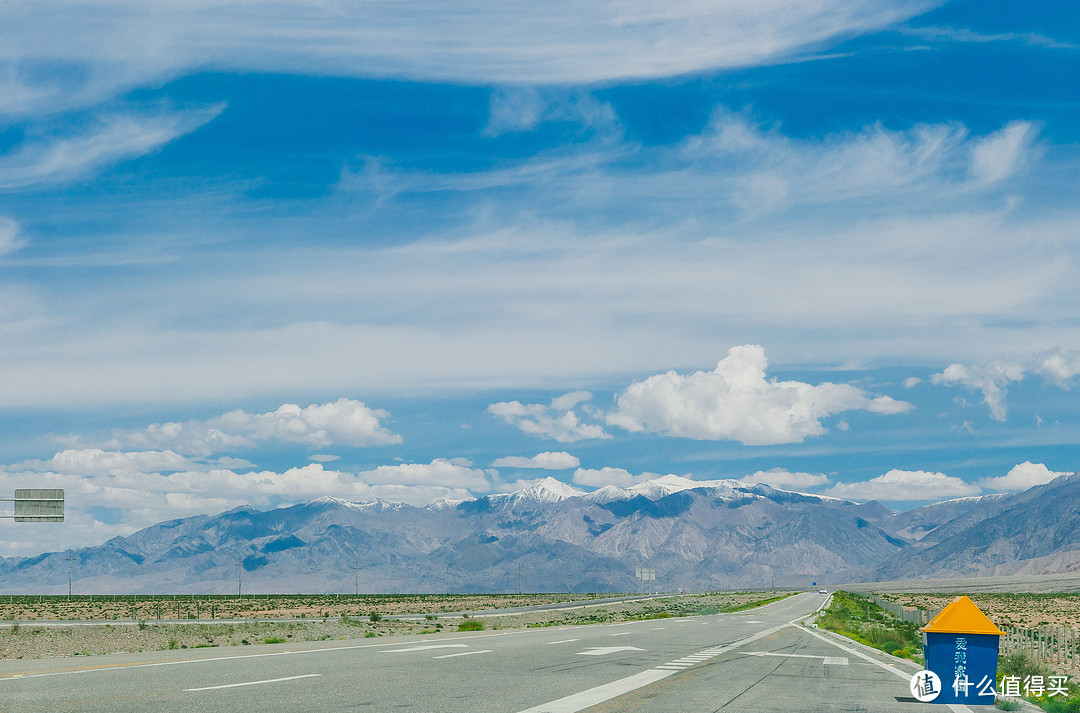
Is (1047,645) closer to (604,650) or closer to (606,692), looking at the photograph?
(604,650)

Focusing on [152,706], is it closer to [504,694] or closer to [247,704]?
[247,704]

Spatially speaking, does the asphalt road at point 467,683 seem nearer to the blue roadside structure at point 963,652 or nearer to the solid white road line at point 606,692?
the solid white road line at point 606,692

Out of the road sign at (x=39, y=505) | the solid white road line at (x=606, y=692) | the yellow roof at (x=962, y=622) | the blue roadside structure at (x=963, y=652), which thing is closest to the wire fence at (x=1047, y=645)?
the blue roadside structure at (x=963, y=652)

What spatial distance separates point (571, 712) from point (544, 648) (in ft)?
43.5

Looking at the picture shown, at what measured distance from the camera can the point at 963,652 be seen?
38.8ft

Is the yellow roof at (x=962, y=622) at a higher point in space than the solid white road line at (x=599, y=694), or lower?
higher

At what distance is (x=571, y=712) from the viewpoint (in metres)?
12.0

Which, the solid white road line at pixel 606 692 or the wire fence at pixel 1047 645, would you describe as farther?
the wire fence at pixel 1047 645

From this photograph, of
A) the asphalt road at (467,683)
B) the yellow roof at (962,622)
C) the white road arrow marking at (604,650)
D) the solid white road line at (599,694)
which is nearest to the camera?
the yellow roof at (962,622)

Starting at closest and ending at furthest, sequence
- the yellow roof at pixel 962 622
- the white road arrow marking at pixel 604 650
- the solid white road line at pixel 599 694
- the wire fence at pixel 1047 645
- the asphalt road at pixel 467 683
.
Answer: the yellow roof at pixel 962 622 → the solid white road line at pixel 599 694 → the asphalt road at pixel 467 683 → the white road arrow marking at pixel 604 650 → the wire fence at pixel 1047 645

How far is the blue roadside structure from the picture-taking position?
461 inches

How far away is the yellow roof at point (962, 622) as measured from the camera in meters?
11.7

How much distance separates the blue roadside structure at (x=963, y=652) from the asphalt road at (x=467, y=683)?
2042 mm

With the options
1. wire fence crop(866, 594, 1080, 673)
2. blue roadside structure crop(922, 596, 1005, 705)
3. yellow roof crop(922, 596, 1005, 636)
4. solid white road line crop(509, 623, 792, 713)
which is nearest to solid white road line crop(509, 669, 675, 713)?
solid white road line crop(509, 623, 792, 713)
